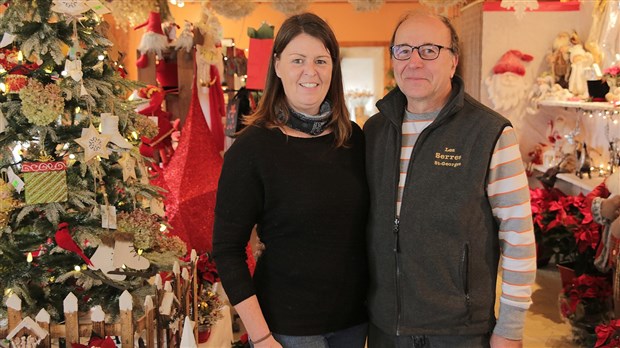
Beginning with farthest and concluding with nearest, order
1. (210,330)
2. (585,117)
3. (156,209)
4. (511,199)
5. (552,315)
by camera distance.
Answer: (585,117), (552,315), (210,330), (156,209), (511,199)

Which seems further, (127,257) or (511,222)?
(127,257)

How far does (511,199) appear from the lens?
1584mm

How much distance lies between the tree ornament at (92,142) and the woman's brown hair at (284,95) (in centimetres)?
77

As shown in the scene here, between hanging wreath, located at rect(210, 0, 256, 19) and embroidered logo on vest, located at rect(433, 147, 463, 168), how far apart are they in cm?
293

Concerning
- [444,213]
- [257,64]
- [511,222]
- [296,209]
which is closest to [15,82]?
[296,209]

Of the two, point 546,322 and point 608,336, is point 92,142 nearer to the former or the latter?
point 608,336

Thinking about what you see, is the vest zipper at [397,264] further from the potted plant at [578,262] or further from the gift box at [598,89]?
the gift box at [598,89]

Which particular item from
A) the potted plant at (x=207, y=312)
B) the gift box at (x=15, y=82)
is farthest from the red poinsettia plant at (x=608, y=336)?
the gift box at (x=15, y=82)

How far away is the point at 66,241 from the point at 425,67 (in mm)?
1380

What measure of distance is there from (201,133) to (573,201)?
271cm

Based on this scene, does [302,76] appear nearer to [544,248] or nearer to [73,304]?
[73,304]

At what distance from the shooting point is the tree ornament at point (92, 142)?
2.21m

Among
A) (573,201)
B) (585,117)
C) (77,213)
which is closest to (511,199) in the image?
(77,213)

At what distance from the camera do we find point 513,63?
5395mm
